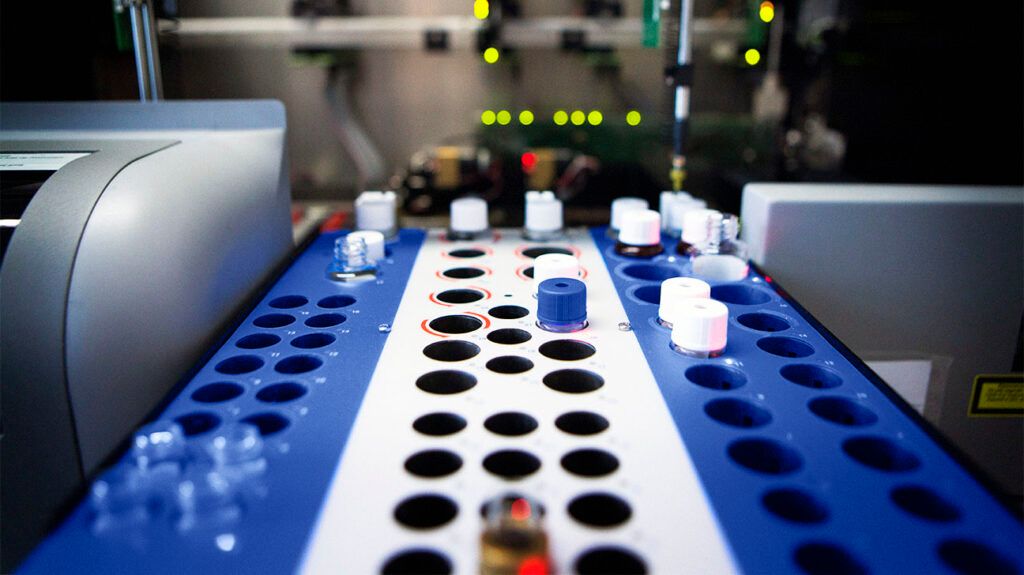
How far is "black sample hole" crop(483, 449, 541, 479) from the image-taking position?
587 mm

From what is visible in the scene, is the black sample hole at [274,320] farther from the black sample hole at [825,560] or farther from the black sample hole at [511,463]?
the black sample hole at [825,560]

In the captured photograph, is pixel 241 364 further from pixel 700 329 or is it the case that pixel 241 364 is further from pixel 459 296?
pixel 700 329

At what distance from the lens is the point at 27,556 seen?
1.54ft

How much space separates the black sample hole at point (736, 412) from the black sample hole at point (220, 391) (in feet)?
1.48

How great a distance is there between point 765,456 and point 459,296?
18.1 inches

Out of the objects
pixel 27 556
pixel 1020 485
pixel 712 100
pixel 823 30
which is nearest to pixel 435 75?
pixel 712 100

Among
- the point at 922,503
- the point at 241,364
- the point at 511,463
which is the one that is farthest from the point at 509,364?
the point at 922,503

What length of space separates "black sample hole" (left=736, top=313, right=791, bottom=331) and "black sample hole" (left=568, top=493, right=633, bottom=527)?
0.37 meters

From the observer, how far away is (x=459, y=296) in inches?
37.5

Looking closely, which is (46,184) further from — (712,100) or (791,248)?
(712,100)

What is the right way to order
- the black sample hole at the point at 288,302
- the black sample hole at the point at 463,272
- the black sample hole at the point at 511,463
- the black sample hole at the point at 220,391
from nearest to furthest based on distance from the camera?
the black sample hole at the point at 511,463, the black sample hole at the point at 220,391, the black sample hole at the point at 288,302, the black sample hole at the point at 463,272

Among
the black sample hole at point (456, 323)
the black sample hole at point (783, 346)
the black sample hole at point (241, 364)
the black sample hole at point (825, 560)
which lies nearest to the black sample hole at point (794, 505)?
the black sample hole at point (825, 560)

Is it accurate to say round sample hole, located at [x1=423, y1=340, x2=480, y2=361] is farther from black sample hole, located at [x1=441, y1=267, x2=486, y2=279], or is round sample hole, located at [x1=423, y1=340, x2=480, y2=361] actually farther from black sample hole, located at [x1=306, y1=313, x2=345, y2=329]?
black sample hole, located at [x1=441, y1=267, x2=486, y2=279]

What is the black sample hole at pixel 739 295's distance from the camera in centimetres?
93
